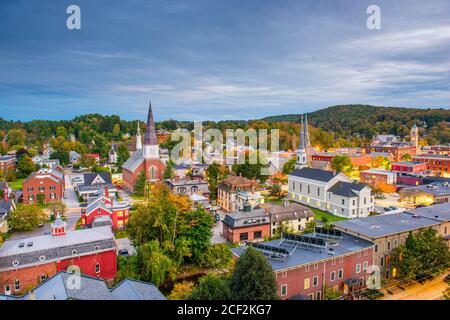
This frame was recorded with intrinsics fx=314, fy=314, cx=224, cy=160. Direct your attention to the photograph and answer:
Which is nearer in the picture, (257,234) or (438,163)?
(257,234)

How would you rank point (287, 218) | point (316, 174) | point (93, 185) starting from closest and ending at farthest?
point (287, 218), point (316, 174), point (93, 185)

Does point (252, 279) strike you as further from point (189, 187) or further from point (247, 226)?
point (189, 187)

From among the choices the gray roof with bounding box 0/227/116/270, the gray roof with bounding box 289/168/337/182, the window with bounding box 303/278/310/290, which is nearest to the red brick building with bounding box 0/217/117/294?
the gray roof with bounding box 0/227/116/270

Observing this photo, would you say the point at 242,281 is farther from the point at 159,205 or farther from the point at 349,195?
the point at 349,195

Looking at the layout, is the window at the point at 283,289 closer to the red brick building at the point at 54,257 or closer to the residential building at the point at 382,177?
the red brick building at the point at 54,257

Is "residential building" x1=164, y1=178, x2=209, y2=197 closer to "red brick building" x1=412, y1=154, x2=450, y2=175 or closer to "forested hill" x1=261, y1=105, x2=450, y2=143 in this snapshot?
"red brick building" x1=412, y1=154, x2=450, y2=175

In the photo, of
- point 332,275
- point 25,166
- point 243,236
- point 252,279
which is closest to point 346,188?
point 243,236
